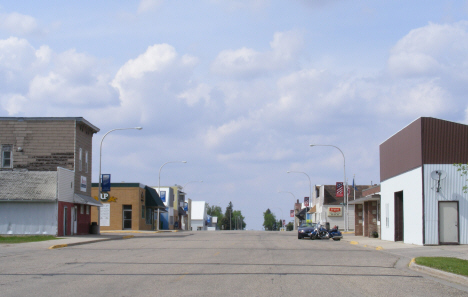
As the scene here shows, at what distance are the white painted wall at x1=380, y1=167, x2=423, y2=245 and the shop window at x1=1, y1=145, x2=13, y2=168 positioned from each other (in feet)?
92.3

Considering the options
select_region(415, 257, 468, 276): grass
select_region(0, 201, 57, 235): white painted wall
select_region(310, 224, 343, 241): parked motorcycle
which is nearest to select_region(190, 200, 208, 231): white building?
select_region(310, 224, 343, 241): parked motorcycle

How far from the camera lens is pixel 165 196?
8175cm

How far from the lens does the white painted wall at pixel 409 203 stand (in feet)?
94.3

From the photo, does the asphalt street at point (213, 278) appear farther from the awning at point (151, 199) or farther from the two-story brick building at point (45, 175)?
the awning at point (151, 199)

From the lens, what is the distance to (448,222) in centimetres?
2800

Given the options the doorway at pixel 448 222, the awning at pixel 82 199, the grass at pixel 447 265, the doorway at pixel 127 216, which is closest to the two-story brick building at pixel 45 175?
the awning at pixel 82 199

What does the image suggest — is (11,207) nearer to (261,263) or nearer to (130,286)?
(261,263)

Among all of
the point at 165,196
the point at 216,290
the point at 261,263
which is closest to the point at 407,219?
the point at 261,263

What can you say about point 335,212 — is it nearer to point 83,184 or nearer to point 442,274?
point 83,184

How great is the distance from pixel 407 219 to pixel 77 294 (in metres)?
24.5

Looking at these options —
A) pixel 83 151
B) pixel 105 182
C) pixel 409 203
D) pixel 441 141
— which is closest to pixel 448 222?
pixel 409 203

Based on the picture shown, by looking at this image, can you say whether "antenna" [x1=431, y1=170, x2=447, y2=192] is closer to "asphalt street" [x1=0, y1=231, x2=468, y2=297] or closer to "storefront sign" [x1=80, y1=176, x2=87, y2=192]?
"asphalt street" [x1=0, y1=231, x2=468, y2=297]

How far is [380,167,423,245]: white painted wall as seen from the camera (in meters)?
28.7

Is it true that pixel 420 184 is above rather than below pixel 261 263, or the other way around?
above
